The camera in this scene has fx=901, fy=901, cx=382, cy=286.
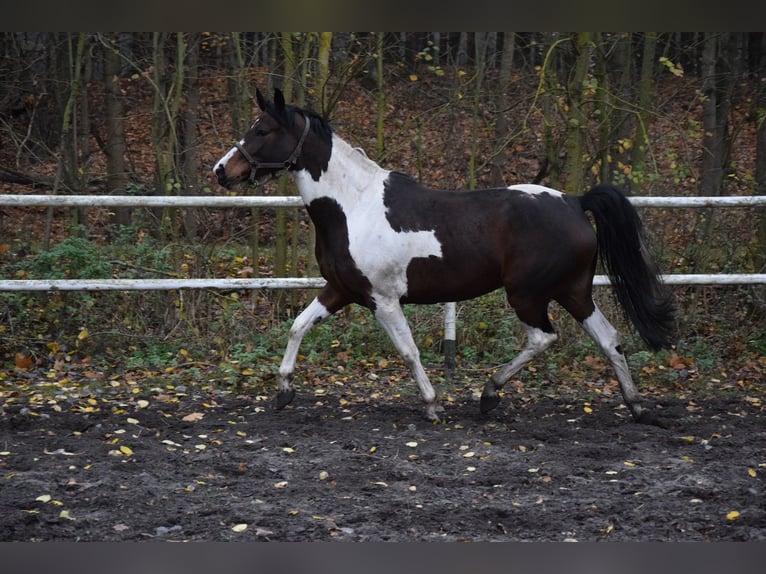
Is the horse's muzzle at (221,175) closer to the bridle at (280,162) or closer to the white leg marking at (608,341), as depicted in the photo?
the bridle at (280,162)

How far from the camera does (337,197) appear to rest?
20.3 feet

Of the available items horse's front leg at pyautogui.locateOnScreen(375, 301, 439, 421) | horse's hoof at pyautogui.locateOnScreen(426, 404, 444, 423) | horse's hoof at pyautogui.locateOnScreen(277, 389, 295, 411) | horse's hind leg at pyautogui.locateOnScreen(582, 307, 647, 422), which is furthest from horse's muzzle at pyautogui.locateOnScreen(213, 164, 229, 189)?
horse's hind leg at pyautogui.locateOnScreen(582, 307, 647, 422)

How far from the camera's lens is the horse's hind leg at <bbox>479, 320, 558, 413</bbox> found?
6.18m

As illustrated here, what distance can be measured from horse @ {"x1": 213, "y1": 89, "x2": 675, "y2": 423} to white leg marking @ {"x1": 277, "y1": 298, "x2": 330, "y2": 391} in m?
0.23

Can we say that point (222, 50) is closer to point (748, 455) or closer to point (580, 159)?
point (580, 159)

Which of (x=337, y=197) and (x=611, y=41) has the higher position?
(x=611, y=41)

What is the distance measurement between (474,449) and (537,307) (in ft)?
3.87

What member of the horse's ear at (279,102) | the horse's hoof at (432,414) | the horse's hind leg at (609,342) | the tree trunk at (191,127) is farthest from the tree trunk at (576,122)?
the tree trunk at (191,127)

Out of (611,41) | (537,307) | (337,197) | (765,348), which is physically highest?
(611,41)

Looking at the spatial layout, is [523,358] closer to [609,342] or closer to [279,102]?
[609,342]

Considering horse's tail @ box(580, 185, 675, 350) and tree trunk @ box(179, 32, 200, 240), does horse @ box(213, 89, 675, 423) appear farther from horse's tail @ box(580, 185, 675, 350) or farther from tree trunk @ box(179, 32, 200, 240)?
tree trunk @ box(179, 32, 200, 240)

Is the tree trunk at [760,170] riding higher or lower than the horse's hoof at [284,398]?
higher

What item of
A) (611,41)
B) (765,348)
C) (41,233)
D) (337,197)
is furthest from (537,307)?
(41,233)

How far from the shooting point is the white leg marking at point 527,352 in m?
6.18
